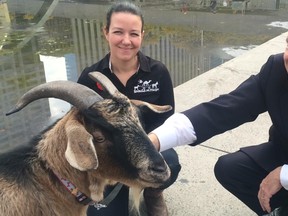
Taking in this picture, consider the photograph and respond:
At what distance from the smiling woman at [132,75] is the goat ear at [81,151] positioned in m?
1.05

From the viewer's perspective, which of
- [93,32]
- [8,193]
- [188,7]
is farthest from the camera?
[188,7]

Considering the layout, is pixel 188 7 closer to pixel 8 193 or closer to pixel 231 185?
pixel 231 185

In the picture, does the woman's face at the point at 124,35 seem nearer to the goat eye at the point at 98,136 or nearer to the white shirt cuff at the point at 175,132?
the white shirt cuff at the point at 175,132

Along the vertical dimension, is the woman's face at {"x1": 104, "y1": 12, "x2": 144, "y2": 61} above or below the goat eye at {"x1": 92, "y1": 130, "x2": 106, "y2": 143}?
above

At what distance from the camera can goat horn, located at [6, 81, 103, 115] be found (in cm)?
229

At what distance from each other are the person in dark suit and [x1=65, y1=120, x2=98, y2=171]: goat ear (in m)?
0.73

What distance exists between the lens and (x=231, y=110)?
9.71ft

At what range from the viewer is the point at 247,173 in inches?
123

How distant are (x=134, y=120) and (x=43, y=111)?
12.8 feet

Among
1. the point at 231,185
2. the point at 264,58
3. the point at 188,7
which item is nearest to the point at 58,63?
the point at 264,58

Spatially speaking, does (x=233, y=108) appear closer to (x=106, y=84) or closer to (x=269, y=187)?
(x=269, y=187)

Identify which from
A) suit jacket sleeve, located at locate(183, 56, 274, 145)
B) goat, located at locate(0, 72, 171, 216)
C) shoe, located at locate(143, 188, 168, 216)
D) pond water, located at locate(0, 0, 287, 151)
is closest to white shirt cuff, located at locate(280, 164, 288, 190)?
suit jacket sleeve, located at locate(183, 56, 274, 145)

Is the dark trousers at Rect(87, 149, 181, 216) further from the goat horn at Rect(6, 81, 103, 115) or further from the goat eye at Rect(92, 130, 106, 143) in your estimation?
the goat horn at Rect(6, 81, 103, 115)

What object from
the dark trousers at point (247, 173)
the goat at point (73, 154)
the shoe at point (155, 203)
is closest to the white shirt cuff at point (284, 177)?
the dark trousers at point (247, 173)
